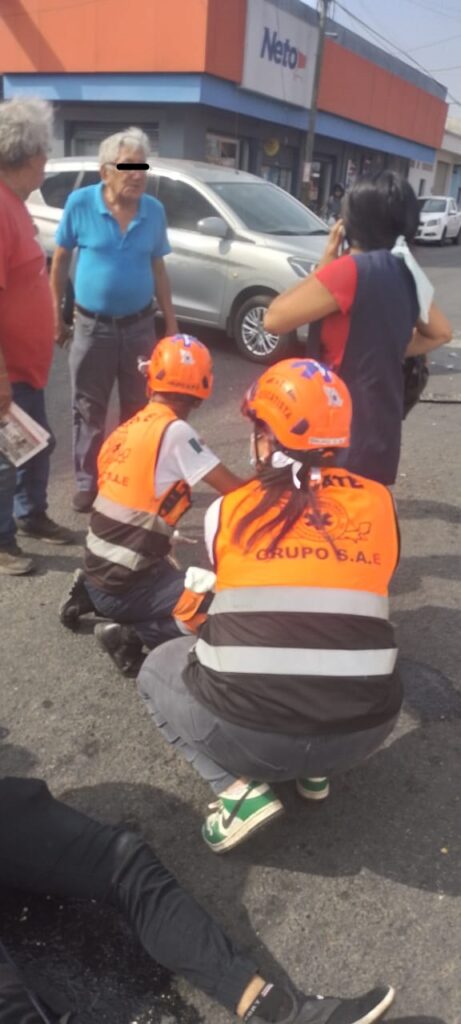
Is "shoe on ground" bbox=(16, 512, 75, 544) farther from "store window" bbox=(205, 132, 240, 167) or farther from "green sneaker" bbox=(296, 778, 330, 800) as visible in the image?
"store window" bbox=(205, 132, 240, 167)

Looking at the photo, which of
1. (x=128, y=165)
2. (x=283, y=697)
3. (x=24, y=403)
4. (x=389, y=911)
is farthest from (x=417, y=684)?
(x=128, y=165)

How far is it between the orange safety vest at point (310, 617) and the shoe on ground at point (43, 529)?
2.24m

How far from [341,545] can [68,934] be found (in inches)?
46.4

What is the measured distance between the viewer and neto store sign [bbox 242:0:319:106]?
62.2 ft

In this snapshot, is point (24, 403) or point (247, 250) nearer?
point (24, 403)

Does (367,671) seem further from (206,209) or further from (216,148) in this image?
(216,148)

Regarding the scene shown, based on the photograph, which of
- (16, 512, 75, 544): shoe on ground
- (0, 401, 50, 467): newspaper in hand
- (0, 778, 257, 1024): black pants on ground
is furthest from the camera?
(16, 512, 75, 544): shoe on ground

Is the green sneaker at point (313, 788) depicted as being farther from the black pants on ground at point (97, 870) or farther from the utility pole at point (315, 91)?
the utility pole at point (315, 91)

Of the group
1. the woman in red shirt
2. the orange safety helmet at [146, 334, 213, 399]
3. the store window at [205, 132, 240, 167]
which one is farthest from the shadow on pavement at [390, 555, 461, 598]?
the store window at [205, 132, 240, 167]

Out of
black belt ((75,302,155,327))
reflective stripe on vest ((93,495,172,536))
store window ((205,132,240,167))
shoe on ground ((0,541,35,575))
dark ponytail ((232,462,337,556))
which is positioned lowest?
shoe on ground ((0,541,35,575))

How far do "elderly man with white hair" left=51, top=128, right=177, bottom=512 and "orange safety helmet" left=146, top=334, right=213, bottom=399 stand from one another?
1.38m

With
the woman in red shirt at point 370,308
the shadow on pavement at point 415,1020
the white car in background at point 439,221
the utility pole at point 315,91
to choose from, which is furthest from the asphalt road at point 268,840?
the white car in background at point 439,221

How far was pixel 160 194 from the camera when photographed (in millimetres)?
8727

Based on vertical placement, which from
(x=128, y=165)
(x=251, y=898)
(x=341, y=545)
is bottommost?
(x=251, y=898)
